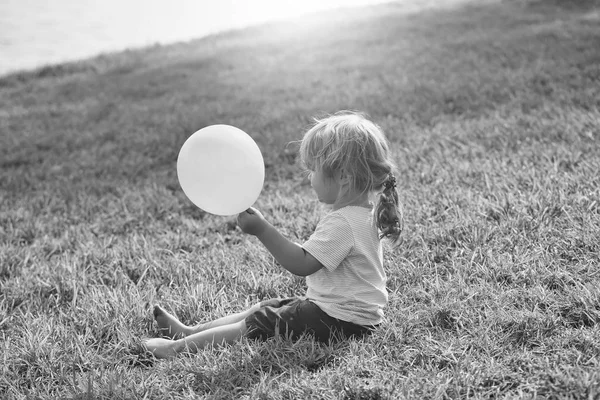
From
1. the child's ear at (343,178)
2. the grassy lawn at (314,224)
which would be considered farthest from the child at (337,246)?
the grassy lawn at (314,224)

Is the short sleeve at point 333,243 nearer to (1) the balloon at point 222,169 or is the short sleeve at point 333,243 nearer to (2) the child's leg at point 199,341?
(1) the balloon at point 222,169

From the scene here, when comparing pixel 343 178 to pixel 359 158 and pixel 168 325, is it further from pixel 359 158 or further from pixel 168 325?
pixel 168 325

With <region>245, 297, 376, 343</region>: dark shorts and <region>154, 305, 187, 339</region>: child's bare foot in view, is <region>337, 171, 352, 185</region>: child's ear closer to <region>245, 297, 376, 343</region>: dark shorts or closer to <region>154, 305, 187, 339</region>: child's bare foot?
<region>245, 297, 376, 343</region>: dark shorts

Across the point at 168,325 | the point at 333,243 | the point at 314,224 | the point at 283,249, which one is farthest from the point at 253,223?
the point at 314,224

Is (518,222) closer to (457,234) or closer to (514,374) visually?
(457,234)

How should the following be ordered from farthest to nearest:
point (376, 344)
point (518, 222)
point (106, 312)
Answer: point (518, 222) < point (106, 312) < point (376, 344)

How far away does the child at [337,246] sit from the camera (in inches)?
87.5

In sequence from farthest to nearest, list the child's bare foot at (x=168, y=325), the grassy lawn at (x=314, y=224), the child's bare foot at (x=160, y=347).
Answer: the child's bare foot at (x=168, y=325)
the child's bare foot at (x=160, y=347)
the grassy lawn at (x=314, y=224)

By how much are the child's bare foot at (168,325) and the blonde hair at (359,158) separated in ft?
3.16

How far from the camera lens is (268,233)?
2.24 meters

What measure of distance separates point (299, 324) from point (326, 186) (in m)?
0.60

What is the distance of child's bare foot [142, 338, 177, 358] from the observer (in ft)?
7.73

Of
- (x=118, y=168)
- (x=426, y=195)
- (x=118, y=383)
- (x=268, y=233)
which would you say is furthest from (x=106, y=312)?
(x=118, y=168)

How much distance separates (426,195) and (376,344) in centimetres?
164
